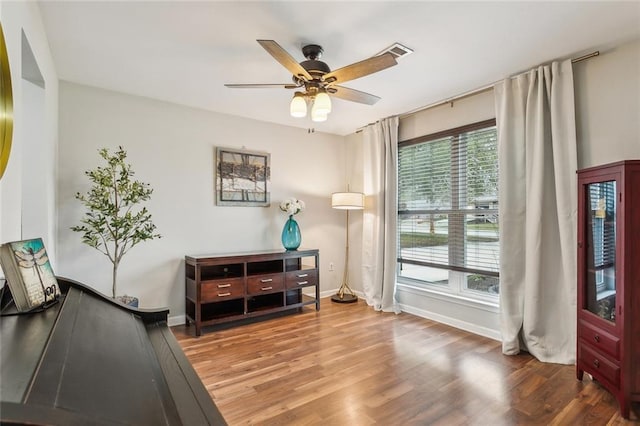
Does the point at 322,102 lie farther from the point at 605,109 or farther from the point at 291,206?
the point at 605,109

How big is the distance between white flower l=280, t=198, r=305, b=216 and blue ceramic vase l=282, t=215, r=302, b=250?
0.12 m

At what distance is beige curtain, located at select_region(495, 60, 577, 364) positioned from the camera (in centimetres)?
261

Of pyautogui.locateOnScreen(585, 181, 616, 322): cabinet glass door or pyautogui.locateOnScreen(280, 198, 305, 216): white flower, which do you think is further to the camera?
pyautogui.locateOnScreen(280, 198, 305, 216): white flower

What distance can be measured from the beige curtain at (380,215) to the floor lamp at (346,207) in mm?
180

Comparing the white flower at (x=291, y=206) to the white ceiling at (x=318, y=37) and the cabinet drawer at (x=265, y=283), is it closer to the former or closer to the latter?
the cabinet drawer at (x=265, y=283)

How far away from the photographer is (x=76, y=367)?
0.71 m

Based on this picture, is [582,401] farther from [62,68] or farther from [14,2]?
[62,68]

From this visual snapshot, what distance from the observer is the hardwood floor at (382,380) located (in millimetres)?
1986

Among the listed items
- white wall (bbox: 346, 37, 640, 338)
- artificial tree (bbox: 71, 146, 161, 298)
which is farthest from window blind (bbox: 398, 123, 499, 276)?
artificial tree (bbox: 71, 146, 161, 298)

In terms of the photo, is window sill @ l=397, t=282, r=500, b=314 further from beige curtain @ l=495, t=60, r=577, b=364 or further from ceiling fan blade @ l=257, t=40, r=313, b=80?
ceiling fan blade @ l=257, t=40, r=313, b=80

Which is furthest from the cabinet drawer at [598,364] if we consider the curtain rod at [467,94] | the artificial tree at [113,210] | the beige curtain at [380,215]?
the artificial tree at [113,210]

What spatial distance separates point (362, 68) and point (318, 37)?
1.40 feet

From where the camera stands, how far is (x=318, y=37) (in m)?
2.30

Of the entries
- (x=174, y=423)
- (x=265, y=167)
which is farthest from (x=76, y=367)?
(x=265, y=167)
